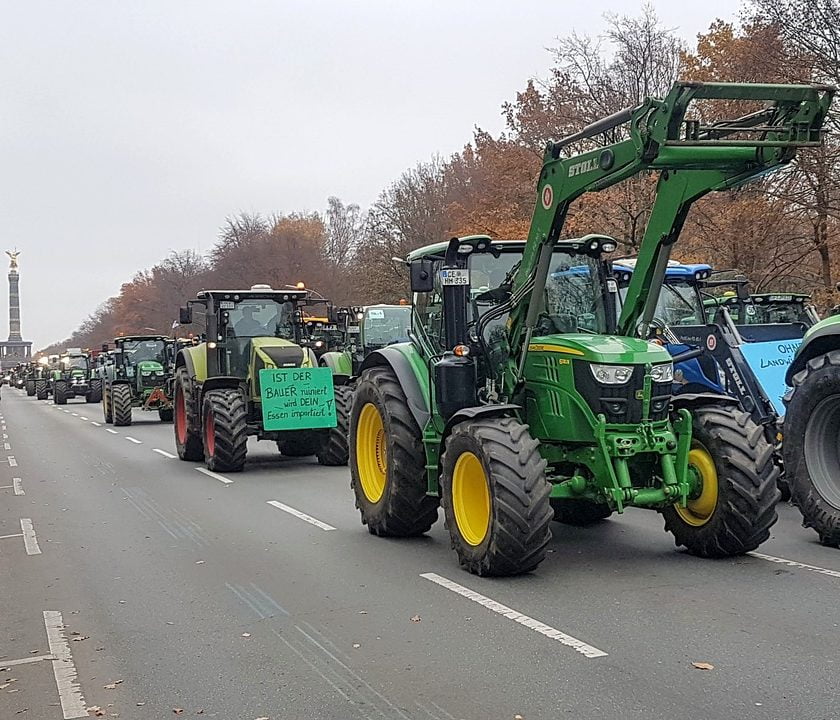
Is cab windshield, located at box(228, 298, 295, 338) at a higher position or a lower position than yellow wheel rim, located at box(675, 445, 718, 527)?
higher

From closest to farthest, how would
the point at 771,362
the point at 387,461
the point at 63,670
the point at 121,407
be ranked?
the point at 63,670
the point at 387,461
the point at 771,362
the point at 121,407

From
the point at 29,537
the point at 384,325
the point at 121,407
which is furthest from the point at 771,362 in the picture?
the point at 121,407

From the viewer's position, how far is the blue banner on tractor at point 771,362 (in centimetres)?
1067

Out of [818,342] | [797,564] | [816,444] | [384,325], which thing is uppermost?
[384,325]

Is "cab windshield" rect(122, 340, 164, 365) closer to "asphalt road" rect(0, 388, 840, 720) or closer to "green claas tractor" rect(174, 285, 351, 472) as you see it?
"green claas tractor" rect(174, 285, 351, 472)

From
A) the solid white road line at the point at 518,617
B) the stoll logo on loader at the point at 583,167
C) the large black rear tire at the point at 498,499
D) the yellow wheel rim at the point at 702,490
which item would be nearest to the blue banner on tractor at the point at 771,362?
the yellow wheel rim at the point at 702,490

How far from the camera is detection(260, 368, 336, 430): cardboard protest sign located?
14.0 metres

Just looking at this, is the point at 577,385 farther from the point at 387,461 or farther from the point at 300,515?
the point at 300,515

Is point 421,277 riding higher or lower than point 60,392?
higher

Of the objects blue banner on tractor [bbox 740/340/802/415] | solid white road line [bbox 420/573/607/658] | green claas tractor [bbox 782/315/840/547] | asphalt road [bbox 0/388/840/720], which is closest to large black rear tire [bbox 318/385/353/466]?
asphalt road [bbox 0/388/840/720]

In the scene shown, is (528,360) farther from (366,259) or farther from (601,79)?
(366,259)

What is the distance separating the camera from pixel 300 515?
10242mm

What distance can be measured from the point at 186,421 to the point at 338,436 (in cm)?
277

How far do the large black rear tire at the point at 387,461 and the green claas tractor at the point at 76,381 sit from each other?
36329 millimetres
